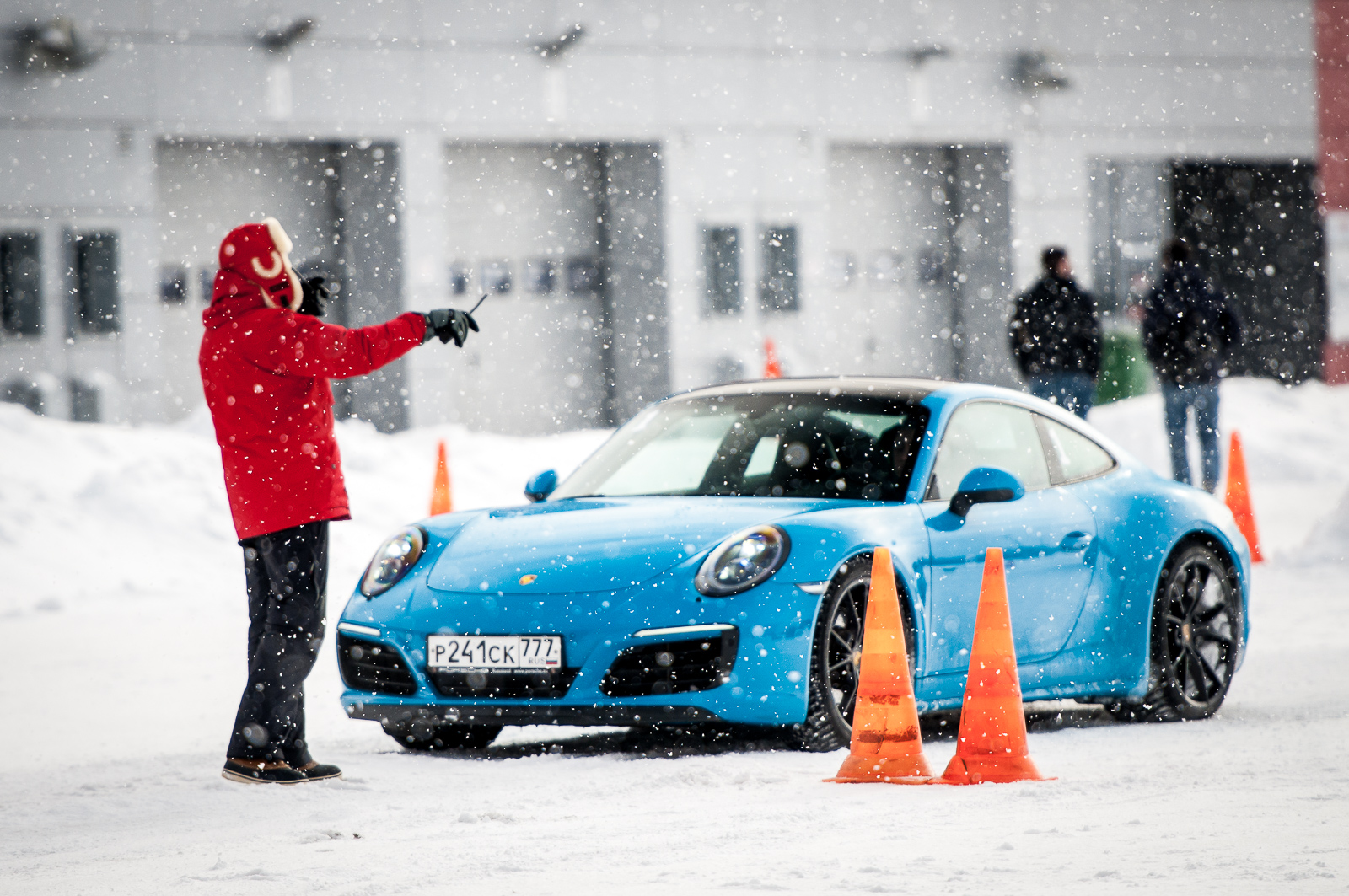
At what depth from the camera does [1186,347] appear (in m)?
15.1

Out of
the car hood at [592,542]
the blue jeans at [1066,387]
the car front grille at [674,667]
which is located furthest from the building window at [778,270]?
the car front grille at [674,667]

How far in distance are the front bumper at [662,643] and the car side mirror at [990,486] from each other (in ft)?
2.64

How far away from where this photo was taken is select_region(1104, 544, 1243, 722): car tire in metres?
7.59

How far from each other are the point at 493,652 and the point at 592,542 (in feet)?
1.56

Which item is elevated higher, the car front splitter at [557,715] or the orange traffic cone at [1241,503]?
the car front splitter at [557,715]

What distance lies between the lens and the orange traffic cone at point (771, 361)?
70.9ft

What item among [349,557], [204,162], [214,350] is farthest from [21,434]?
[214,350]

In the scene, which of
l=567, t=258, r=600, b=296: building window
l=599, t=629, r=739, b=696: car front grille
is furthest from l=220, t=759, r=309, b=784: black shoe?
l=567, t=258, r=600, b=296: building window

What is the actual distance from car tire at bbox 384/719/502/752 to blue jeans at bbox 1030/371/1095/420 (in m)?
8.41

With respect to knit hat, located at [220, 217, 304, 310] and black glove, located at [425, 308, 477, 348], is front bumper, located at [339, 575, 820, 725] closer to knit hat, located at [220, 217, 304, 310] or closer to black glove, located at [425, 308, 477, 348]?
black glove, located at [425, 308, 477, 348]

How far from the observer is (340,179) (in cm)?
2286

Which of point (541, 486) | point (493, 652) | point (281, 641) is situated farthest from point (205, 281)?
point (493, 652)

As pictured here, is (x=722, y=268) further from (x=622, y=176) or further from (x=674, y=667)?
(x=674, y=667)

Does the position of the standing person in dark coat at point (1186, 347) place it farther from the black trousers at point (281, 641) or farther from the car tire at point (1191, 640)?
the black trousers at point (281, 641)
